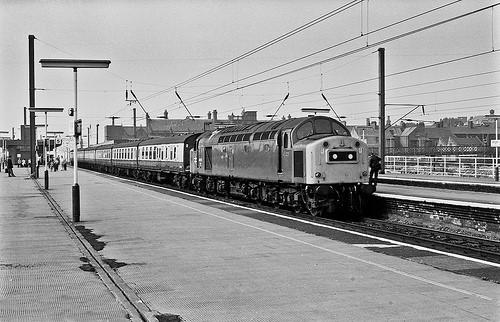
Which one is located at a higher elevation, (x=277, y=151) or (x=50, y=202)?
(x=277, y=151)

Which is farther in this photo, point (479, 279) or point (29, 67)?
point (29, 67)

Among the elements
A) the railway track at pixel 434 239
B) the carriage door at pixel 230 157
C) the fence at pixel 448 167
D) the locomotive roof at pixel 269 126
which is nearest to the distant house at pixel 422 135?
the fence at pixel 448 167

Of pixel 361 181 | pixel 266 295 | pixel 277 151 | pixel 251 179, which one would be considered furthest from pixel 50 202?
pixel 266 295

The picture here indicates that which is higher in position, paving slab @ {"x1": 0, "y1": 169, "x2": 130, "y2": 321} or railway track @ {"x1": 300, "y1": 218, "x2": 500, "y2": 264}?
paving slab @ {"x1": 0, "y1": 169, "x2": 130, "y2": 321}

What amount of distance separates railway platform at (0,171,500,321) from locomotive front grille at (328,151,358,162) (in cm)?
351

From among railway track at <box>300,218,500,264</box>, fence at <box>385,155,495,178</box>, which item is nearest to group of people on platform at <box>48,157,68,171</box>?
fence at <box>385,155,495,178</box>

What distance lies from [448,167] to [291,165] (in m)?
19.3

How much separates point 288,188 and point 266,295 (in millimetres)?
12324

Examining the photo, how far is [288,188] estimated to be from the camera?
2036cm

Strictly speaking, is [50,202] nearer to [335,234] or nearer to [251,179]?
[251,179]

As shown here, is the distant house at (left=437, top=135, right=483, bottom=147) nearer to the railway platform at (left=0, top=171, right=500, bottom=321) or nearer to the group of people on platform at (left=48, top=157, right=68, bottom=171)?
the group of people on platform at (left=48, top=157, right=68, bottom=171)

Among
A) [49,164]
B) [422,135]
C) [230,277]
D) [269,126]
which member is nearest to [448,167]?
[269,126]

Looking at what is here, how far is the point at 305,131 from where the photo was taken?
64.5ft

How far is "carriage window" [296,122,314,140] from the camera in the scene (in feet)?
64.3
